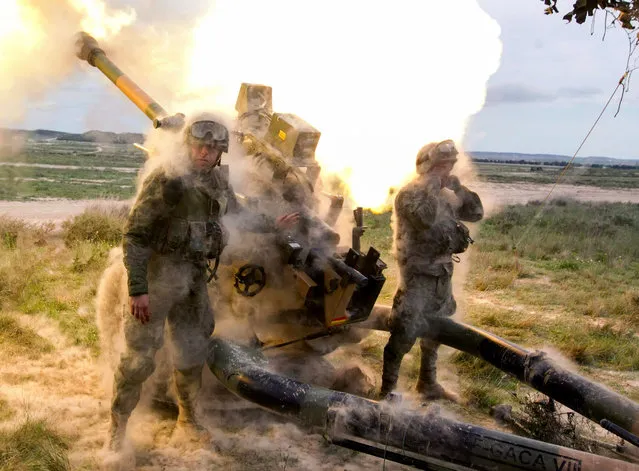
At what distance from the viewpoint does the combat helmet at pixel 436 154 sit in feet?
18.1

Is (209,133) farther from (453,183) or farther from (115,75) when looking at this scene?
(115,75)

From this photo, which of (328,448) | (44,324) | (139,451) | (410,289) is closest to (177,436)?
(139,451)

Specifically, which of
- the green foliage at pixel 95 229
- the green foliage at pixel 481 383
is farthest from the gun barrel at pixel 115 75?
the green foliage at pixel 95 229

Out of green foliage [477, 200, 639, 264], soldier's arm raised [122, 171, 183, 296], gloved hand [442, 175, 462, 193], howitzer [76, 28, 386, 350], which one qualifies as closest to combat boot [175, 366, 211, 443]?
howitzer [76, 28, 386, 350]

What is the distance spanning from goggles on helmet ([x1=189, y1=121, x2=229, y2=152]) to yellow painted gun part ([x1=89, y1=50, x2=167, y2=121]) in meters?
2.17

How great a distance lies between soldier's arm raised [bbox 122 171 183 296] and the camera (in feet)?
14.5

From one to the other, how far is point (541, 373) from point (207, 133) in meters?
3.27

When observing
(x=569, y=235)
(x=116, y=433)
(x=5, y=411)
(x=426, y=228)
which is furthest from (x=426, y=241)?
(x=569, y=235)

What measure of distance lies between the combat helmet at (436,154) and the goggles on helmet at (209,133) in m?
1.98

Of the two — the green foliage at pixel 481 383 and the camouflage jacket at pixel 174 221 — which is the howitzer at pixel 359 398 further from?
the camouflage jacket at pixel 174 221

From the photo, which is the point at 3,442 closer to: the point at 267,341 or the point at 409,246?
the point at 267,341

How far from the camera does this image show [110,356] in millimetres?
5777

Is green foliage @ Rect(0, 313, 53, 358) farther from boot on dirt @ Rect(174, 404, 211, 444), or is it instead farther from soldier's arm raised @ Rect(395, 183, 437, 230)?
soldier's arm raised @ Rect(395, 183, 437, 230)

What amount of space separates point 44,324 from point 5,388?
1.83 m
